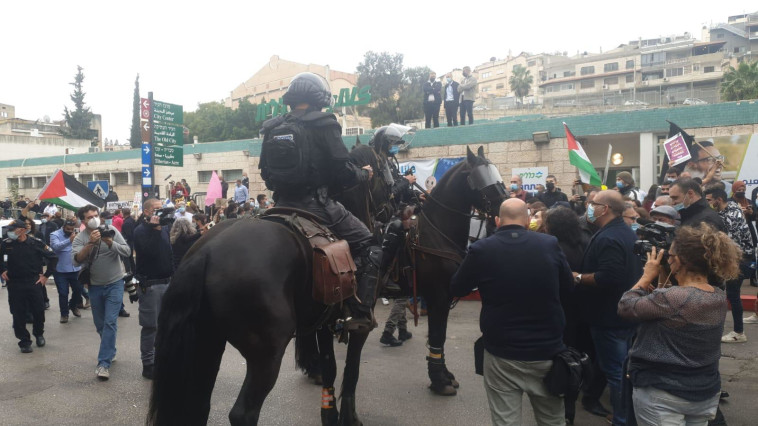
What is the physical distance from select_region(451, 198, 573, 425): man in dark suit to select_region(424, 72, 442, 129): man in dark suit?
14.7 m

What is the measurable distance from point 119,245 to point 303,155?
419cm

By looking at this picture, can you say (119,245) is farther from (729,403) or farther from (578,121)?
(578,121)

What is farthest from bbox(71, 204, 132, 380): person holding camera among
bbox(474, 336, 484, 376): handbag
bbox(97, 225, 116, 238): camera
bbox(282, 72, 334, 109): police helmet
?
bbox(474, 336, 484, 376): handbag

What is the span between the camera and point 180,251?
8320 mm

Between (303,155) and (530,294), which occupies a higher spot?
(303,155)

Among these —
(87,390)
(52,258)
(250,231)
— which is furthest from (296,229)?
(52,258)

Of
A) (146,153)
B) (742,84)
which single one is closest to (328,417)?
(146,153)

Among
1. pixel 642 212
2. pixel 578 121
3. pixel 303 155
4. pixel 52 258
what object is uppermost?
pixel 578 121

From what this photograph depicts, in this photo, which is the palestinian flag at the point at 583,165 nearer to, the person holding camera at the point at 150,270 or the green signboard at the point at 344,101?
the person holding camera at the point at 150,270

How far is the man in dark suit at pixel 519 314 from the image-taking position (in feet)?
11.3

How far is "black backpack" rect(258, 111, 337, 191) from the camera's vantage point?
4250 mm

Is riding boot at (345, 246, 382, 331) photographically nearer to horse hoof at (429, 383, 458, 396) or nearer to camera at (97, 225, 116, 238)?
horse hoof at (429, 383, 458, 396)

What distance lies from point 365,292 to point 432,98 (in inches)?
585

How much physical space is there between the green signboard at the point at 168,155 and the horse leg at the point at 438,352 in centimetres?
1572
